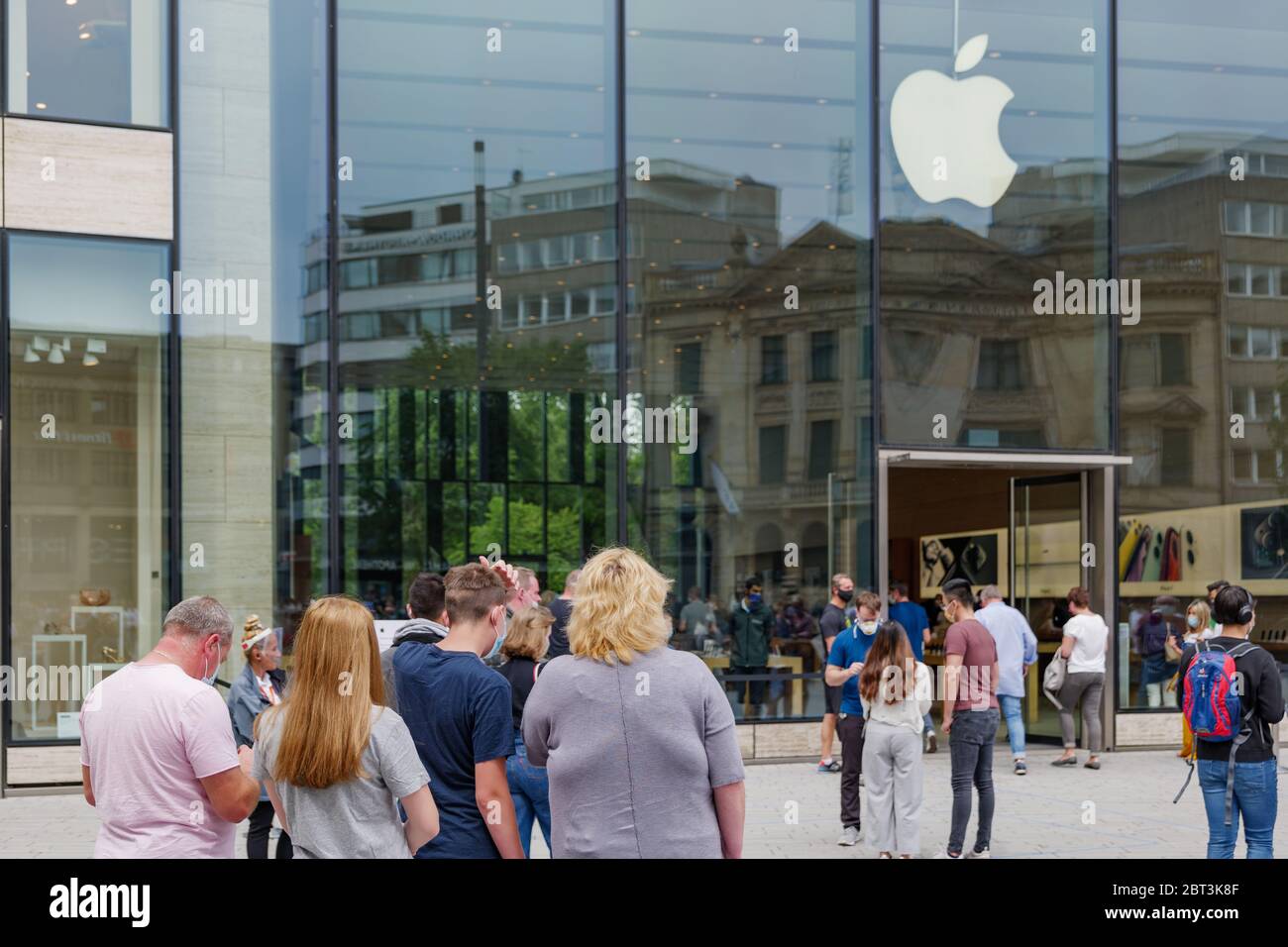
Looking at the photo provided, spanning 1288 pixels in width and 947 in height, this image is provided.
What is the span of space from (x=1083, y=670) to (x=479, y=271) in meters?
7.78

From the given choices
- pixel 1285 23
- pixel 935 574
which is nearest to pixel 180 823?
pixel 1285 23

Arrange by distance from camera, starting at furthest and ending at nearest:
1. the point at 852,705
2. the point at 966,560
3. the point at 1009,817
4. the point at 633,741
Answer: the point at 966,560 → the point at 1009,817 → the point at 852,705 → the point at 633,741

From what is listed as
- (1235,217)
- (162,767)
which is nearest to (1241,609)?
(162,767)

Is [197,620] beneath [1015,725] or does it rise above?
above

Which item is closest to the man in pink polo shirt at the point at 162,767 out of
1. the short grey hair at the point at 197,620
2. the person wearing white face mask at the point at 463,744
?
the short grey hair at the point at 197,620

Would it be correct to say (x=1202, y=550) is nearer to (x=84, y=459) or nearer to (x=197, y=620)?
(x=84, y=459)

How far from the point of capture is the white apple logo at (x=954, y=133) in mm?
14758

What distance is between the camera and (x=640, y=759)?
3.64 metres

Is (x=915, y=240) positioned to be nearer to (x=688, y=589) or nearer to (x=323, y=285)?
(x=688, y=589)

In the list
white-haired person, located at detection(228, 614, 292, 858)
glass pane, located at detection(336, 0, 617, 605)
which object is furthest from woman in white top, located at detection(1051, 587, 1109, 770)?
white-haired person, located at detection(228, 614, 292, 858)

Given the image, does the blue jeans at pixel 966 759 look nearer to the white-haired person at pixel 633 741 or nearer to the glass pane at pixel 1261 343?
the white-haired person at pixel 633 741

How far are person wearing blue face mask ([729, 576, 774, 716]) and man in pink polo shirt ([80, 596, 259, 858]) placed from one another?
10281 mm

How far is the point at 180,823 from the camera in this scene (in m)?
3.83

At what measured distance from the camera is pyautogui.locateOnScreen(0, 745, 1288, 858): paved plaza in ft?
29.8
